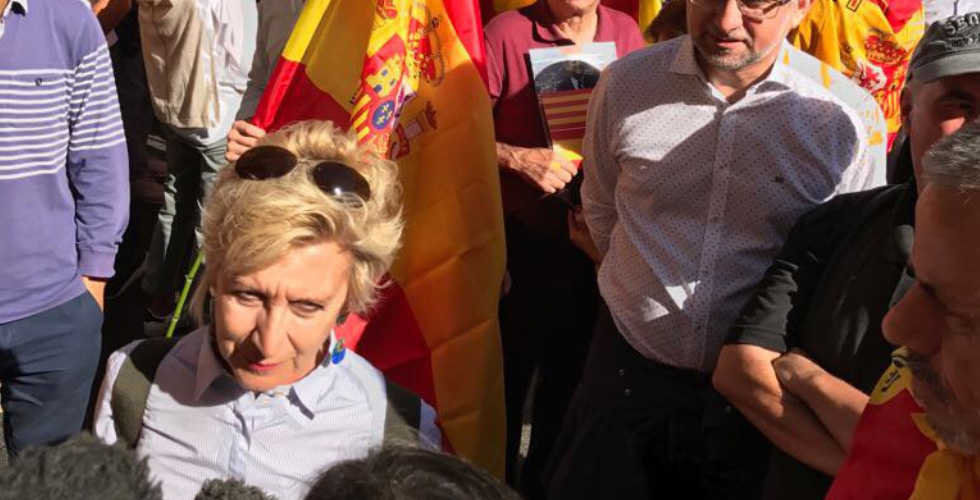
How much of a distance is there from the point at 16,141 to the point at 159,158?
3886 millimetres

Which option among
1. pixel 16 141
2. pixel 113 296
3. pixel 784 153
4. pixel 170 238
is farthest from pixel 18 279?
pixel 113 296

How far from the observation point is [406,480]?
3.65 feet

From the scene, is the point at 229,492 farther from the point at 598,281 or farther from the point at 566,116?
the point at 566,116

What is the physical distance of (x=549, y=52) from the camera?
3.57 m

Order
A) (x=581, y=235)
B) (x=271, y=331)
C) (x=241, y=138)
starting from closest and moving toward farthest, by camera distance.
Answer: (x=271, y=331) → (x=241, y=138) → (x=581, y=235)

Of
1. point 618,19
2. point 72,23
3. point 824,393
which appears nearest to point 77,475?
point 824,393

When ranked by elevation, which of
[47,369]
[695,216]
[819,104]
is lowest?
[47,369]

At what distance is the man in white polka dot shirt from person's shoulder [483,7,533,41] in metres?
0.90

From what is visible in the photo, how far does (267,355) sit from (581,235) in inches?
55.5

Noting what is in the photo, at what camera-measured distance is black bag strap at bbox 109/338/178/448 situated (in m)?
Result: 2.13

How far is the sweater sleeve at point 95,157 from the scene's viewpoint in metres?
2.97

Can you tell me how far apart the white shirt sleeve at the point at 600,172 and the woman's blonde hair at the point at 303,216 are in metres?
0.77

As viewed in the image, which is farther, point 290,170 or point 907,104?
point 907,104

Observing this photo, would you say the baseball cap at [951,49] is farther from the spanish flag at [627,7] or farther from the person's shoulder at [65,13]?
the person's shoulder at [65,13]
